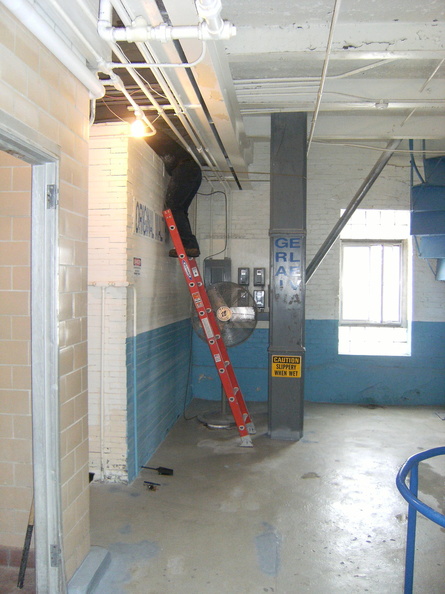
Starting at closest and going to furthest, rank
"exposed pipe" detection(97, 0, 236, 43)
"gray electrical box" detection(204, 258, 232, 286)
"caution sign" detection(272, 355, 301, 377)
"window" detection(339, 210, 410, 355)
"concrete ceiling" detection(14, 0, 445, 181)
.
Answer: "exposed pipe" detection(97, 0, 236, 43) < "concrete ceiling" detection(14, 0, 445, 181) < "caution sign" detection(272, 355, 301, 377) < "gray electrical box" detection(204, 258, 232, 286) < "window" detection(339, 210, 410, 355)

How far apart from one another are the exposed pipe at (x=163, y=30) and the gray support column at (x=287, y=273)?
2659mm

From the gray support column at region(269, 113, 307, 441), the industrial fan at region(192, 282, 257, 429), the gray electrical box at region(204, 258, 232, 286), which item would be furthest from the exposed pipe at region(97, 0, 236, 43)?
the gray electrical box at region(204, 258, 232, 286)

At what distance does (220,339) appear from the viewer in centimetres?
464

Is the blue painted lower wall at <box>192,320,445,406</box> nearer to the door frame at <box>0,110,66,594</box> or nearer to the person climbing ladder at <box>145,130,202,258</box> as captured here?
the person climbing ladder at <box>145,130,202,258</box>

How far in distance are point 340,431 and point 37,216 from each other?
165 inches

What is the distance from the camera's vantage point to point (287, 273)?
15.3ft

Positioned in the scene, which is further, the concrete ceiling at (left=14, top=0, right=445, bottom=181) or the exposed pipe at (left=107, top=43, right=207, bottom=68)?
the concrete ceiling at (left=14, top=0, right=445, bottom=181)

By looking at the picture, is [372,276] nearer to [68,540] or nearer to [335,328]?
[335,328]

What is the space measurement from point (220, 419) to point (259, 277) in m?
2.07

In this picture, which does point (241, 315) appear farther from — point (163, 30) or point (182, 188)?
point (163, 30)

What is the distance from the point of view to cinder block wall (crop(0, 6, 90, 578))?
2.00 meters

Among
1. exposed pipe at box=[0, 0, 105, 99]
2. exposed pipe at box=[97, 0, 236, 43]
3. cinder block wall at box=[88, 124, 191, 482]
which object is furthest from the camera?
cinder block wall at box=[88, 124, 191, 482]

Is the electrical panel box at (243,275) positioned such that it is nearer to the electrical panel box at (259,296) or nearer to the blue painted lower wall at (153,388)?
the electrical panel box at (259,296)

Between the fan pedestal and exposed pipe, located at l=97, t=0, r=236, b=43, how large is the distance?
390cm
